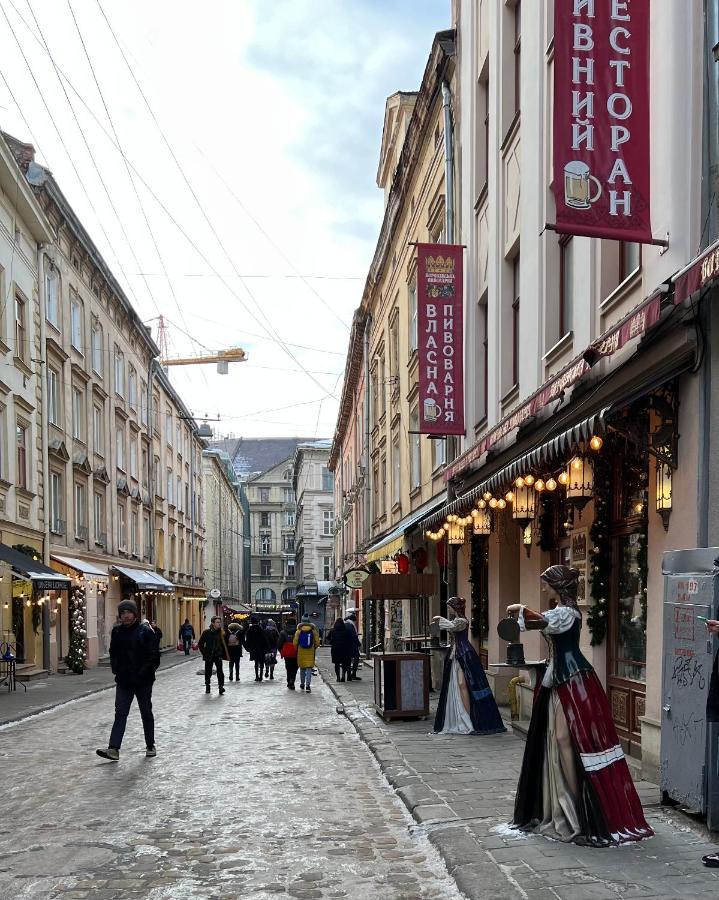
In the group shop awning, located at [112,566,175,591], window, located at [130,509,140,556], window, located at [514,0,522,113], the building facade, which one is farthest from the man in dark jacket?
the building facade

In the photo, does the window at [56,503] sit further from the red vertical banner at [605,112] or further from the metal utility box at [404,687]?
the red vertical banner at [605,112]

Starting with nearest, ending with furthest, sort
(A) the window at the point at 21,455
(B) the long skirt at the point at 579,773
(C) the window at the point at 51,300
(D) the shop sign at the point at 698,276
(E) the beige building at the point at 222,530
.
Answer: (B) the long skirt at the point at 579,773, (D) the shop sign at the point at 698,276, (A) the window at the point at 21,455, (C) the window at the point at 51,300, (E) the beige building at the point at 222,530

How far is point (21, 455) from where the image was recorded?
78.4 ft

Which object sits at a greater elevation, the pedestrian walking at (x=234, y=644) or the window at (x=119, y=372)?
the window at (x=119, y=372)

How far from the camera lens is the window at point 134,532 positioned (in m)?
37.6

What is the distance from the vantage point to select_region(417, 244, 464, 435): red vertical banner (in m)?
16.3

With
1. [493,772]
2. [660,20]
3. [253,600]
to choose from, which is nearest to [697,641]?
[493,772]

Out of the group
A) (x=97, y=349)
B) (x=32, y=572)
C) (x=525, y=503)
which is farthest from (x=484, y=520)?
(x=97, y=349)

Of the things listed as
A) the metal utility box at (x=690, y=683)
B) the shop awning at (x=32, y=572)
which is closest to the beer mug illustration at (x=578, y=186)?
the metal utility box at (x=690, y=683)

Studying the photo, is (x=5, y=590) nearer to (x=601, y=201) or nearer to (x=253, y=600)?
(x=601, y=201)

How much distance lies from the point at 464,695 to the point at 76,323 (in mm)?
22406

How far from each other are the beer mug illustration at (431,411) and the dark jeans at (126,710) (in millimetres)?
7688

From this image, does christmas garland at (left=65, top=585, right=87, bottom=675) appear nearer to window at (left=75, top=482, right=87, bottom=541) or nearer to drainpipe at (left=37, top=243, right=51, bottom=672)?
drainpipe at (left=37, top=243, right=51, bottom=672)

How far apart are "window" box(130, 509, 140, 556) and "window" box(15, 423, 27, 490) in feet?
44.9
